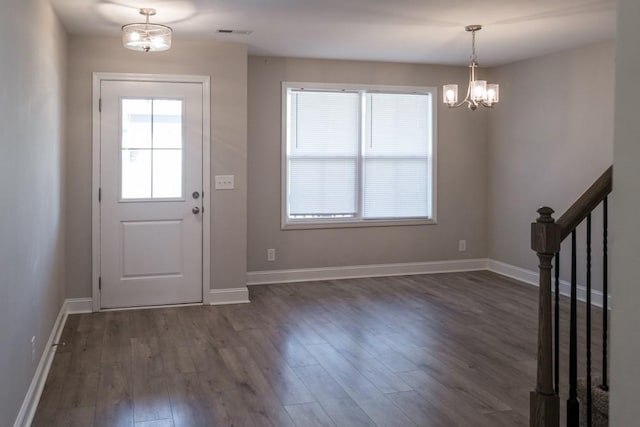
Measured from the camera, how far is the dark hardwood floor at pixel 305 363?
9.97 feet

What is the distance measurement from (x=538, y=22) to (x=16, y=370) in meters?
4.28

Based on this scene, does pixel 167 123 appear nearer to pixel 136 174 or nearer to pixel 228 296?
pixel 136 174

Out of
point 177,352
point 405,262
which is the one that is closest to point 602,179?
point 177,352

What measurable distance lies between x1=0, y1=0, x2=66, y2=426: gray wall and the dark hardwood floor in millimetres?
422

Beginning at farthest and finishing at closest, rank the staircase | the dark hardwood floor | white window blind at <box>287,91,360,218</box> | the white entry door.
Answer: white window blind at <box>287,91,360,218</box> → the white entry door → the dark hardwood floor → the staircase

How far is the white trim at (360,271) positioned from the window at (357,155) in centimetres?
51

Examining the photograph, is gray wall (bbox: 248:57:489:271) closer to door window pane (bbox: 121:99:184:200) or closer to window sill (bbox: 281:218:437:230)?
window sill (bbox: 281:218:437:230)

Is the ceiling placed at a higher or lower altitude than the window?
higher

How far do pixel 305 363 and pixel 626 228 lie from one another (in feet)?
9.03

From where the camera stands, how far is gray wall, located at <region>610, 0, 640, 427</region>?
4.29ft

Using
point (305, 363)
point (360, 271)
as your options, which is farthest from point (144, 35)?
point (360, 271)

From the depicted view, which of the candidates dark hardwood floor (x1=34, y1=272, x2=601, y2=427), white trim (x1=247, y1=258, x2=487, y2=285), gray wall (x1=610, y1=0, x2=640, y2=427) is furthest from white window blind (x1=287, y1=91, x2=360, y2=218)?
gray wall (x1=610, y1=0, x2=640, y2=427)

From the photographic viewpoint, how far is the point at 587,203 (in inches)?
88.6

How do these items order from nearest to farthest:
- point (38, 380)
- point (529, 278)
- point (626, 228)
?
point (626, 228) → point (38, 380) → point (529, 278)
